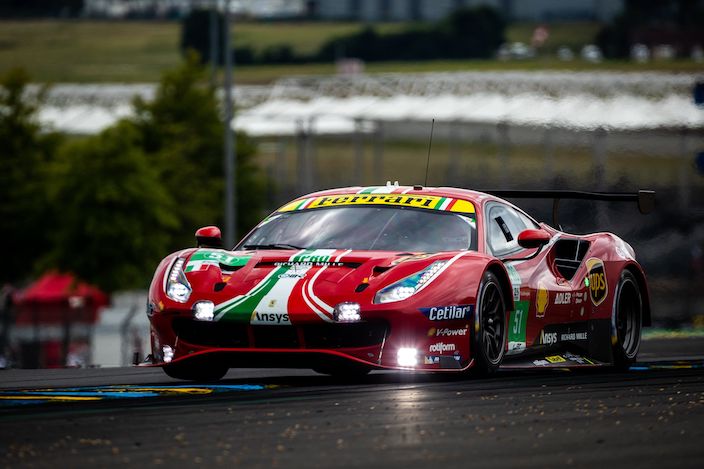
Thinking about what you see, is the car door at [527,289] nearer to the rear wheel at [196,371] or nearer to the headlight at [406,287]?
the headlight at [406,287]

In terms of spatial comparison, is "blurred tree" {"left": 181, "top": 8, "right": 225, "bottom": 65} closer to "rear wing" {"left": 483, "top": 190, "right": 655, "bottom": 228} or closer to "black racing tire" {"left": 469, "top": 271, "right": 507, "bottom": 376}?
"rear wing" {"left": 483, "top": 190, "right": 655, "bottom": 228}

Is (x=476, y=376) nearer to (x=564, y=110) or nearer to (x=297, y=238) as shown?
(x=297, y=238)

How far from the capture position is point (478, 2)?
134 m

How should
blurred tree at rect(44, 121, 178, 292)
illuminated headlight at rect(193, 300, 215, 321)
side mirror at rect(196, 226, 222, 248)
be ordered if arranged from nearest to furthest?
illuminated headlight at rect(193, 300, 215, 321) < side mirror at rect(196, 226, 222, 248) < blurred tree at rect(44, 121, 178, 292)

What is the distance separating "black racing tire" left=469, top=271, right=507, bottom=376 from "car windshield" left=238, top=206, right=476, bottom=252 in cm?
43

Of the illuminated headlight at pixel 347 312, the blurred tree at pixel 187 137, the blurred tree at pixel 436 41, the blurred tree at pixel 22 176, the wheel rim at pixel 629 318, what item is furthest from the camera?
the blurred tree at pixel 436 41

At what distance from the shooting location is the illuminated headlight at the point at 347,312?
902 cm

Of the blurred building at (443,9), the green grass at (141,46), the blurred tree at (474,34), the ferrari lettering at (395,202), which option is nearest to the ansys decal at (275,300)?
the ferrari lettering at (395,202)

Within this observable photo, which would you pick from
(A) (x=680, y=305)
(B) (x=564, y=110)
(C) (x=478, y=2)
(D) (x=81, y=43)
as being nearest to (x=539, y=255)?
(A) (x=680, y=305)

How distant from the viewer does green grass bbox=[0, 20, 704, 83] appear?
376 ft

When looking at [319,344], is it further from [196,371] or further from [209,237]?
[209,237]

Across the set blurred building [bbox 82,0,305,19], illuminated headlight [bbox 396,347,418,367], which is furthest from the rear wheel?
blurred building [bbox 82,0,305,19]

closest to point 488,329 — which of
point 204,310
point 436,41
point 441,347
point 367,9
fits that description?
point 441,347

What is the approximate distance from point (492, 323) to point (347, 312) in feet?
3.76
